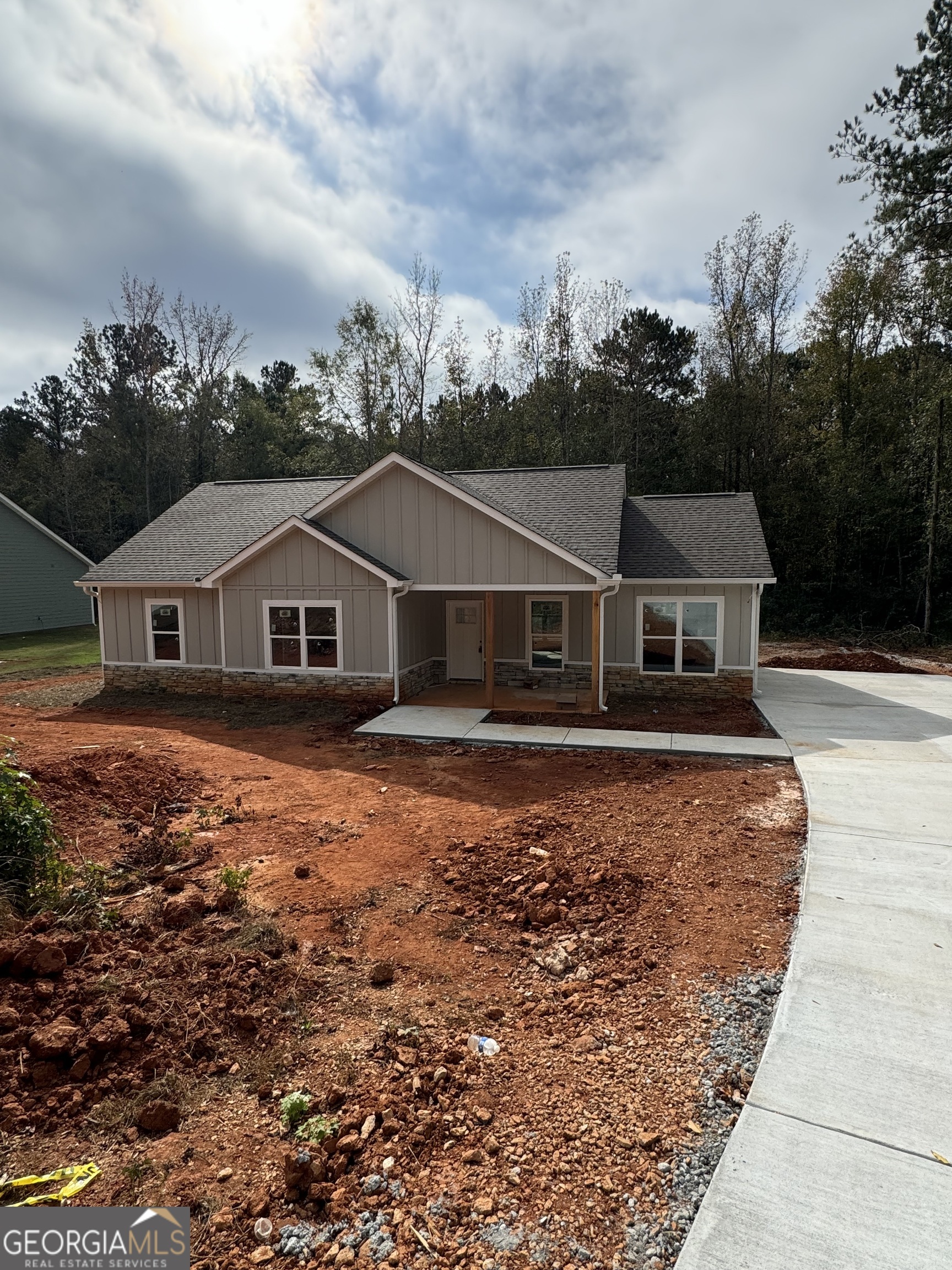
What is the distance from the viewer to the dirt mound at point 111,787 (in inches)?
264

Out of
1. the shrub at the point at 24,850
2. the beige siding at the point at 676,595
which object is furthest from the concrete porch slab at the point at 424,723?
the shrub at the point at 24,850

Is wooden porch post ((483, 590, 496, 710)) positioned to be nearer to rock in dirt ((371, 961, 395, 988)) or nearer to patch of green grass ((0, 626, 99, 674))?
rock in dirt ((371, 961, 395, 988))

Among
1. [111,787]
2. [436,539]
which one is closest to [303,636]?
[436,539]

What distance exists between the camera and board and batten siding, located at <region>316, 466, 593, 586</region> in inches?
475

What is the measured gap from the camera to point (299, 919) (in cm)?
477

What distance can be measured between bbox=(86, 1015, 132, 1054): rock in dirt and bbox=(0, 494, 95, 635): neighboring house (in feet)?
85.7

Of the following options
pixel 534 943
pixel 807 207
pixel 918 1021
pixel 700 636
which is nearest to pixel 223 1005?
pixel 534 943

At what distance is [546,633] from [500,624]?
3.66ft

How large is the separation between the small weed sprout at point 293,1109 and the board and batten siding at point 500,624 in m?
10.5

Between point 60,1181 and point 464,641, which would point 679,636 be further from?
point 60,1181

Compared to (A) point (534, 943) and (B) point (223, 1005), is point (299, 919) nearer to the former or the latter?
(B) point (223, 1005)

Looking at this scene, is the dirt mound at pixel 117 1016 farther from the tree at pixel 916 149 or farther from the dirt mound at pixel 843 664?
the tree at pixel 916 149

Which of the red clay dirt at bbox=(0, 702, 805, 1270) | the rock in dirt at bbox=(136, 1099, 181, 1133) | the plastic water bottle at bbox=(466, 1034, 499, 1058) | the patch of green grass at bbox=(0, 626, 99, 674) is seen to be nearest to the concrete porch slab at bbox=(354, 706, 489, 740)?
the red clay dirt at bbox=(0, 702, 805, 1270)

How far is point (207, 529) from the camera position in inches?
639
